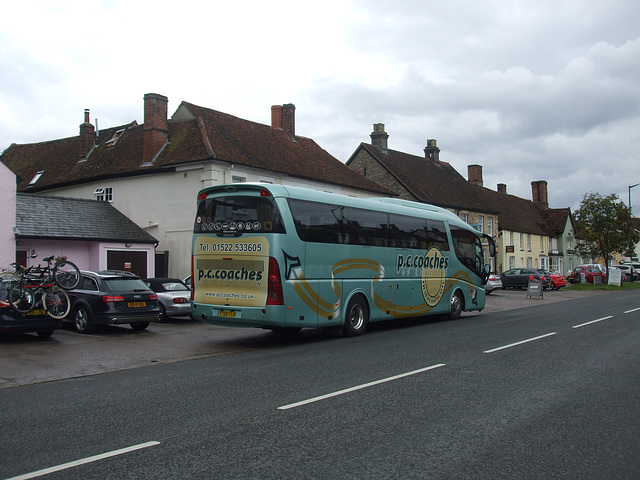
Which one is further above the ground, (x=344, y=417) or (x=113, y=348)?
(x=344, y=417)

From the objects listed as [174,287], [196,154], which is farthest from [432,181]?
[174,287]

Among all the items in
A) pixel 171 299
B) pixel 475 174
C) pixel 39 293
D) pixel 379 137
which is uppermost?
pixel 379 137

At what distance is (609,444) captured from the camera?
559 centimetres

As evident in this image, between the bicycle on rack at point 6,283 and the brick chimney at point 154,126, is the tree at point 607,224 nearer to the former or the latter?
the brick chimney at point 154,126

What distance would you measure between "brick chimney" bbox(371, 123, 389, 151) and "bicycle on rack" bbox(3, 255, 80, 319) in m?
39.8

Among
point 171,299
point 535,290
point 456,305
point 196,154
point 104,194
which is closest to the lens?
point 171,299

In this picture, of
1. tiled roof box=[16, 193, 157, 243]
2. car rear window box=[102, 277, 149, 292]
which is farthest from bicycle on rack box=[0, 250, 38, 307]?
tiled roof box=[16, 193, 157, 243]

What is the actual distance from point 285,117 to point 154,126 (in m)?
9.84

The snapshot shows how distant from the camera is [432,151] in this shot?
2237 inches

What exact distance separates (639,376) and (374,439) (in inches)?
212

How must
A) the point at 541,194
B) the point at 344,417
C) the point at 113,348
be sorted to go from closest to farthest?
the point at 344,417, the point at 113,348, the point at 541,194

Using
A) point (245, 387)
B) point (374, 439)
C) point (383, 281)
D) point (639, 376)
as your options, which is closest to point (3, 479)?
point (374, 439)

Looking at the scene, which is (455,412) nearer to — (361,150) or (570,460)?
(570,460)

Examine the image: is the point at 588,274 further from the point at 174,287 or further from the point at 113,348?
the point at 113,348
